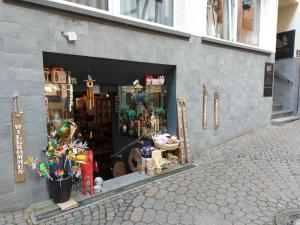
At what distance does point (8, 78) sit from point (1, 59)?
0.84 feet

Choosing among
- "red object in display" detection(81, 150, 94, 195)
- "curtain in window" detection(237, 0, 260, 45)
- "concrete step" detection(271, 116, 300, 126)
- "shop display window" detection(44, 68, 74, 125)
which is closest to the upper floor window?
"curtain in window" detection(237, 0, 260, 45)

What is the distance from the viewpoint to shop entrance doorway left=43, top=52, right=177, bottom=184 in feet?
13.4

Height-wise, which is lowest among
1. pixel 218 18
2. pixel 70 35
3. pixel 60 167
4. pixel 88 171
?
pixel 88 171

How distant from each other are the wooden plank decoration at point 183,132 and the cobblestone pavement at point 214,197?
0.35 m

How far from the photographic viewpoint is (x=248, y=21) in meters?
7.81

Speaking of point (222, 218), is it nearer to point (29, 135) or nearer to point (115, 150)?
point (29, 135)

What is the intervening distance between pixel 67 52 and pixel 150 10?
7.90ft

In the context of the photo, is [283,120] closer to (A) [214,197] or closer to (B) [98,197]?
(A) [214,197]

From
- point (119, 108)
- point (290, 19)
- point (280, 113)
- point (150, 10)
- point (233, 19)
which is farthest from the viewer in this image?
point (290, 19)

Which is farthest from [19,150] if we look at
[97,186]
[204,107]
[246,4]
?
[246,4]

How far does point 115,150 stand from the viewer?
7391 mm

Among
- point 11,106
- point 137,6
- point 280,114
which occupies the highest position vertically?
point 137,6

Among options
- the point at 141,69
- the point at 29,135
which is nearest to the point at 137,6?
the point at 141,69

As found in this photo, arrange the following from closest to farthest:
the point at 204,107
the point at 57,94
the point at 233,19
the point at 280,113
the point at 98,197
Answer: the point at 98,197
the point at 57,94
the point at 204,107
the point at 233,19
the point at 280,113
